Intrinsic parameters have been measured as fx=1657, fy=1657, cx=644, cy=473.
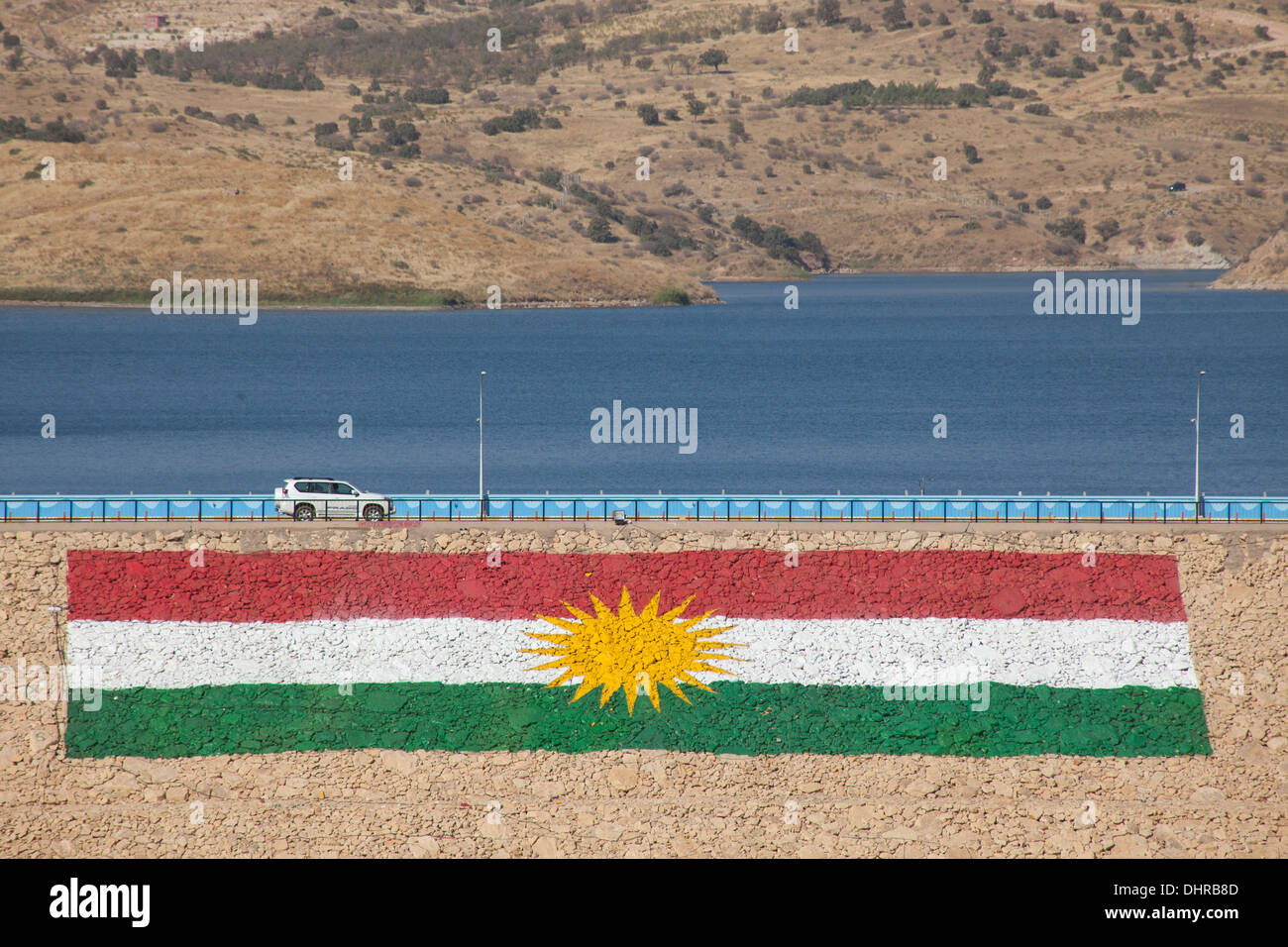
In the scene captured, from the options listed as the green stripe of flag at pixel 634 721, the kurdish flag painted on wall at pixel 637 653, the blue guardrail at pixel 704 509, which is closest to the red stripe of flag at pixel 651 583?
the kurdish flag painted on wall at pixel 637 653

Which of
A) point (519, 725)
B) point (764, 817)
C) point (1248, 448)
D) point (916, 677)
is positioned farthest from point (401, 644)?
point (1248, 448)

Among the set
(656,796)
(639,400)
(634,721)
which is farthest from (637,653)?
(639,400)

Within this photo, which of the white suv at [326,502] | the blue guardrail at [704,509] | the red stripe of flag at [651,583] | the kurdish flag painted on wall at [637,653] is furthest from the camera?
the white suv at [326,502]

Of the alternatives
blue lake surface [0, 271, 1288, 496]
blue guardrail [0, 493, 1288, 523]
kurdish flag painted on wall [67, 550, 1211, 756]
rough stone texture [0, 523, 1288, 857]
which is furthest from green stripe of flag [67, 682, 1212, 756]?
blue lake surface [0, 271, 1288, 496]

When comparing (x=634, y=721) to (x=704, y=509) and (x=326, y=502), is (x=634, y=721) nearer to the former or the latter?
(x=704, y=509)

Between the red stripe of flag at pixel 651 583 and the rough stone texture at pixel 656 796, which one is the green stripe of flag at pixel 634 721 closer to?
the rough stone texture at pixel 656 796
